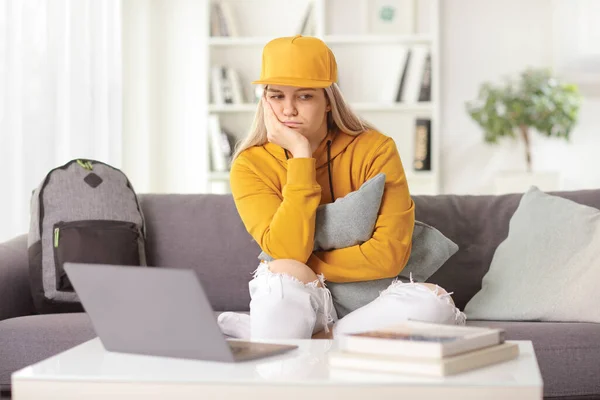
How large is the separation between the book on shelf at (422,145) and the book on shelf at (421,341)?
12.3 feet

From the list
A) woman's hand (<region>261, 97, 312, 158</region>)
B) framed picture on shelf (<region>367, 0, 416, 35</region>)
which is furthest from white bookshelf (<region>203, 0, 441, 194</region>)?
woman's hand (<region>261, 97, 312, 158</region>)

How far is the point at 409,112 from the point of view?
528 centimetres

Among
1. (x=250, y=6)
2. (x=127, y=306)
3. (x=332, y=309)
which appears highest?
(x=250, y=6)

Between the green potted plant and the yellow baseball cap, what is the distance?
9.11 feet

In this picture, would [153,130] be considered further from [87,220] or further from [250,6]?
[87,220]

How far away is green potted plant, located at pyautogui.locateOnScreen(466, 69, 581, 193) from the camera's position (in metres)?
4.89

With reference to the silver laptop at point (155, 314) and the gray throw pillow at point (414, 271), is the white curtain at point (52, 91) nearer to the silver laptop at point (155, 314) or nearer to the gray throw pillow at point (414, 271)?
the gray throw pillow at point (414, 271)

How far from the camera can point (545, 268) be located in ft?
8.30

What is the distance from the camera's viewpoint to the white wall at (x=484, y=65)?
5.36m

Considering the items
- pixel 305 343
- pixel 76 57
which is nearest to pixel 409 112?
pixel 76 57

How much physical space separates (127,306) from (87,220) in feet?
4.24

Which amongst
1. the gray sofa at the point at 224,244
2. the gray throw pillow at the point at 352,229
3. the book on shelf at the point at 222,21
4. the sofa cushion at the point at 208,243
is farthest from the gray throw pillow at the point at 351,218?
the book on shelf at the point at 222,21

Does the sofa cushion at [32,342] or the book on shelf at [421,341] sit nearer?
the book on shelf at [421,341]

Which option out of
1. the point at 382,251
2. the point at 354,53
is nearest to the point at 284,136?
the point at 382,251
